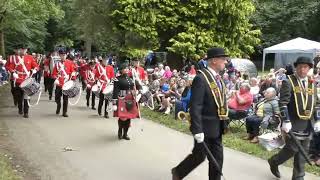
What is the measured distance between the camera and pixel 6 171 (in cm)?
834

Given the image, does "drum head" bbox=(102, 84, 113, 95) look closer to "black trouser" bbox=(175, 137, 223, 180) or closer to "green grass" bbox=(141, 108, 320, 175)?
"green grass" bbox=(141, 108, 320, 175)

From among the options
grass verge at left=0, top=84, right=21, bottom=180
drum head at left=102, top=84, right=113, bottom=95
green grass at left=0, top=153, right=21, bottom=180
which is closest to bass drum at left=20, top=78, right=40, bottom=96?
drum head at left=102, top=84, right=113, bottom=95

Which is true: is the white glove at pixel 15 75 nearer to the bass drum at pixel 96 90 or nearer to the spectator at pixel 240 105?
the bass drum at pixel 96 90

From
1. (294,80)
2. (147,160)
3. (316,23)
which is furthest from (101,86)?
(316,23)

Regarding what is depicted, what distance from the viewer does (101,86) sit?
1636cm

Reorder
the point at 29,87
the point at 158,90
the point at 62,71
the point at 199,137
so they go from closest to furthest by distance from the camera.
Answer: the point at 199,137
the point at 29,87
the point at 62,71
the point at 158,90

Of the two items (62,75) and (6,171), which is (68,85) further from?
(6,171)

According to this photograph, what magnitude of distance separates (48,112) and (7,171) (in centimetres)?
807

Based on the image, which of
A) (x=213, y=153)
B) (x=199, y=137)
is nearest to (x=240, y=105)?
(x=213, y=153)

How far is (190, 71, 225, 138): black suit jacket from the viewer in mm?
6902

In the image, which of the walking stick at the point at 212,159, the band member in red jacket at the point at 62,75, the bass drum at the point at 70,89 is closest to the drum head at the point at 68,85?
the bass drum at the point at 70,89

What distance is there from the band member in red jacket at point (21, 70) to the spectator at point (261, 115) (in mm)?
6280

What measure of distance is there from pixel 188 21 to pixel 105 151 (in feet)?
57.7

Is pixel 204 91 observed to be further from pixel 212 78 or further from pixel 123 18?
pixel 123 18
